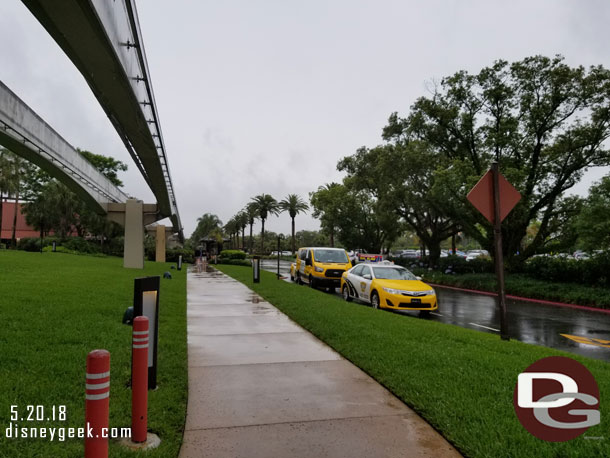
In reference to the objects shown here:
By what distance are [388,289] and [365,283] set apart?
4.38 feet

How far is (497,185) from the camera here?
796 centimetres

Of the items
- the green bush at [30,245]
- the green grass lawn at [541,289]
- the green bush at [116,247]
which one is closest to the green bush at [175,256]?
the green bush at [116,247]

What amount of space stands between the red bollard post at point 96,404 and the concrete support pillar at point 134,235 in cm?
3021

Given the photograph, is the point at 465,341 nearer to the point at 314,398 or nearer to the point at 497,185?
the point at 497,185

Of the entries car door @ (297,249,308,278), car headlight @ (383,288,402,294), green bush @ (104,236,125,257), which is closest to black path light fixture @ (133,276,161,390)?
car headlight @ (383,288,402,294)

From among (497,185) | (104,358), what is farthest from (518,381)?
(104,358)

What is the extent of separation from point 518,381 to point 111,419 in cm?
439

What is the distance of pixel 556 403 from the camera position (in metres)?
4.29

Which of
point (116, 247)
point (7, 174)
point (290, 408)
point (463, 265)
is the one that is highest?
point (7, 174)

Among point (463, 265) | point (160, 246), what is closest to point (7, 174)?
point (160, 246)

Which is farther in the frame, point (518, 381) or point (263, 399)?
point (518, 381)

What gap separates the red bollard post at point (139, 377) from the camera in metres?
3.59

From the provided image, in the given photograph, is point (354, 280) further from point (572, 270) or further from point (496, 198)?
point (572, 270)

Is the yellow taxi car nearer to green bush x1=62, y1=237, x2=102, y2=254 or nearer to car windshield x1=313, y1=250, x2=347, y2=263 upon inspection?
car windshield x1=313, y1=250, x2=347, y2=263
